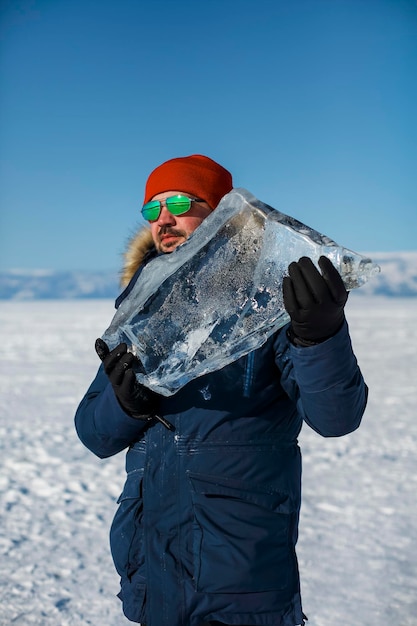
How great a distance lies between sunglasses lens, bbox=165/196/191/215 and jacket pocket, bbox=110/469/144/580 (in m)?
0.69

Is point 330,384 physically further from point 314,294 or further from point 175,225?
point 175,225

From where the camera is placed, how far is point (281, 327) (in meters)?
1.36

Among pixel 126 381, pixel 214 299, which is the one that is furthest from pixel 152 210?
pixel 126 381

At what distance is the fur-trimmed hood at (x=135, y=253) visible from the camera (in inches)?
70.2

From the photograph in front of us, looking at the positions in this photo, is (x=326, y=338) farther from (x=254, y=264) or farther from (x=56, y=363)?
(x=56, y=363)

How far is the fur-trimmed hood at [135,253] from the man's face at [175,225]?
0.32 feet

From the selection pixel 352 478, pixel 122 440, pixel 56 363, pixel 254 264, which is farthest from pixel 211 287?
A: pixel 56 363

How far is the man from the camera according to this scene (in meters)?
1.31

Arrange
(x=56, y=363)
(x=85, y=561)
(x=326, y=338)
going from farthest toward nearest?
(x=56, y=363) < (x=85, y=561) < (x=326, y=338)

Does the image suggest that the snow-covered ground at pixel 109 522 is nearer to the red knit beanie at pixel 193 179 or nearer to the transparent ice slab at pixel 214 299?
the transparent ice slab at pixel 214 299

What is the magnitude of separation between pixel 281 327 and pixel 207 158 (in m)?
0.71

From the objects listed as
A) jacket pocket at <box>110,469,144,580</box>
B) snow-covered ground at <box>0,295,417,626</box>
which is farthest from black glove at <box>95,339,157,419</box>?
snow-covered ground at <box>0,295,417,626</box>

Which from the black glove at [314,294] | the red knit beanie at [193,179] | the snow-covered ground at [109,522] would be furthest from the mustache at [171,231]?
the snow-covered ground at [109,522]

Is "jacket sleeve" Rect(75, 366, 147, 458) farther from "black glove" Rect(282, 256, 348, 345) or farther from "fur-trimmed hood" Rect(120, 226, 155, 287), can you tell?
"black glove" Rect(282, 256, 348, 345)
